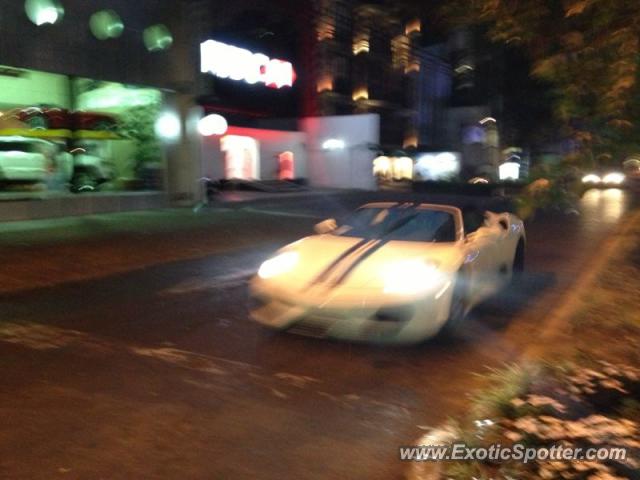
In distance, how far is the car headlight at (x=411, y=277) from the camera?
6004 mm

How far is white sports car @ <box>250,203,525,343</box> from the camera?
19.5 feet

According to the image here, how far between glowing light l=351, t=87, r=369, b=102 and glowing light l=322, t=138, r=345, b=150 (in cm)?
486

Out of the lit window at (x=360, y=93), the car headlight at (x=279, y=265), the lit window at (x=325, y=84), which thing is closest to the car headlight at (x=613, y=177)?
the car headlight at (x=279, y=265)

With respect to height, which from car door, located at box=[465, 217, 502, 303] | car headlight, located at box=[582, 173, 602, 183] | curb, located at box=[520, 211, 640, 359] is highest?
car headlight, located at box=[582, 173, 602, 183]

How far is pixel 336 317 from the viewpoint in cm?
596

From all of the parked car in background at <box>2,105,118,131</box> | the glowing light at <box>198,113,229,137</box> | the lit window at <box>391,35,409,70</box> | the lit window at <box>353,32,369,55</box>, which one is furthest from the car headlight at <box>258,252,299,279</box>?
the lit window at <box>353,32,369,55</box>

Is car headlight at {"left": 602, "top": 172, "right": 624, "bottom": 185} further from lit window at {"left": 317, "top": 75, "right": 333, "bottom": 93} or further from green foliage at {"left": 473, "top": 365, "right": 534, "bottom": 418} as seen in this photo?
lit window at {"left": 317, "top": 75, "right": 333, "bottom": 93}

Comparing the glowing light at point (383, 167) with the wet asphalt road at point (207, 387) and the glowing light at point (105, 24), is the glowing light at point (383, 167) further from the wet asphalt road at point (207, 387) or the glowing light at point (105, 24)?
the wet asphalt road at point (207, 387)

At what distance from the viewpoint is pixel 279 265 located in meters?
6.71

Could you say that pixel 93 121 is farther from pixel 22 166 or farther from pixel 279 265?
pixel 279 265

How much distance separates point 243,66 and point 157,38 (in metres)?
9.99

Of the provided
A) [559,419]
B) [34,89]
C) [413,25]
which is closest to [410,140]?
[34,89]

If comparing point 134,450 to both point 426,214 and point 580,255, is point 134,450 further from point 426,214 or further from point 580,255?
point 580,255

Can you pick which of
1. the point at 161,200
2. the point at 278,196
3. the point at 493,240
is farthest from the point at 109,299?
the point at 278,196
